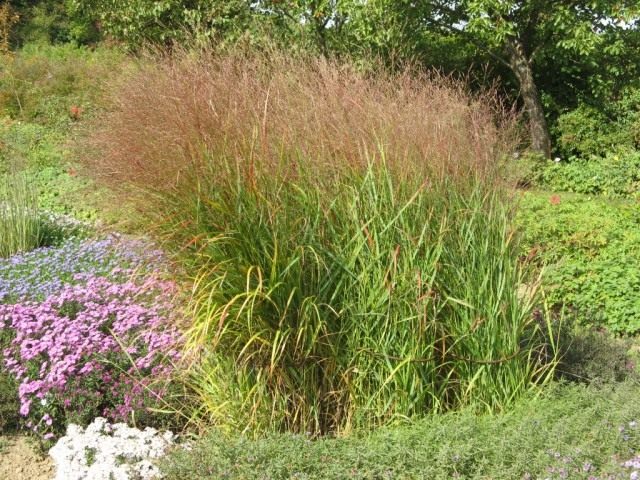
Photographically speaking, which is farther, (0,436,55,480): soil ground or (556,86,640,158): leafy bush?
(556,86,640,158): leafy bush

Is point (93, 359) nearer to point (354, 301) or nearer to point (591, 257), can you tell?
point (354, 301)

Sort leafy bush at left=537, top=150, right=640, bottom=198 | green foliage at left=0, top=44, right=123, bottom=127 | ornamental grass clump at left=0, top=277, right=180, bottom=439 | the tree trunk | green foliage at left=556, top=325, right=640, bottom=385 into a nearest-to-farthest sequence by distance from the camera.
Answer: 1. ornamental grass clump at left=0, top=277, right=180, bottom=439
2. green foliage at left=556, top=325, right=640, bottom=385
3. leafy bush at left=537, top=150, right=640, bottom=198
4. the tree trunk
5. green foliage at left=0, top=44, right=123, bottom=127

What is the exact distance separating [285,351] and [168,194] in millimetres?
926

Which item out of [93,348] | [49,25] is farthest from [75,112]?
[49,25]

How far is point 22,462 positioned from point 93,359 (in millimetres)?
605

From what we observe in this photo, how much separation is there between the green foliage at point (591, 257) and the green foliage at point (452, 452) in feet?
5.56

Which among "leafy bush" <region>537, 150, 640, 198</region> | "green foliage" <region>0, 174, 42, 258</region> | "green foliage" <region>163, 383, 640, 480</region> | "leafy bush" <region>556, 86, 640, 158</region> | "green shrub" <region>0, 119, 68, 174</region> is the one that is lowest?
"green shrub" <region>0, 119, 68, 174</region>

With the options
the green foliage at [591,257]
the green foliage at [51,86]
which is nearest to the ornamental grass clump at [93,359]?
the green foliage at [591,257]

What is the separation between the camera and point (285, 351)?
138 inches

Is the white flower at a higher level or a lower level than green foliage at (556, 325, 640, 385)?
lower

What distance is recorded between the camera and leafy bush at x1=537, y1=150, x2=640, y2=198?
11.2m

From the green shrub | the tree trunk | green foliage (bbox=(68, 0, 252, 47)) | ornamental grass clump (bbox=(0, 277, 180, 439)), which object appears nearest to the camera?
ornamental grass clump (bbox=(0, 277, 180, 439))

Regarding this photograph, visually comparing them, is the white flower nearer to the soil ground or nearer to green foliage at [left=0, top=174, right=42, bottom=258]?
the soil ground

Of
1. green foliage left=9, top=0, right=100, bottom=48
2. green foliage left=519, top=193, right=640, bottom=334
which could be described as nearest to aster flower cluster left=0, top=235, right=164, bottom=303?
green foliage left=519, top=193, right=640, bottom=334
